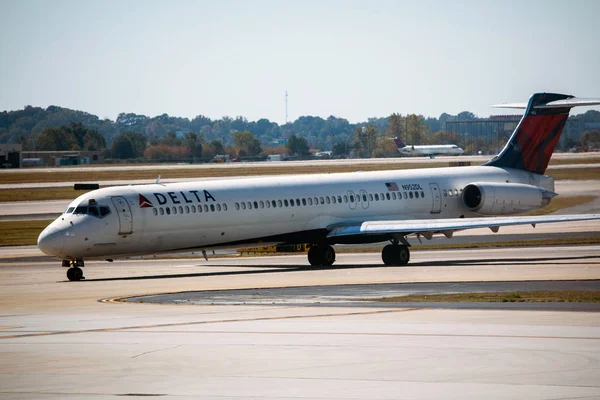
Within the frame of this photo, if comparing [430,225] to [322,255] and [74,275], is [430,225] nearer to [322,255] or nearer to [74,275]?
[322,255]

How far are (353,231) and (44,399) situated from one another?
28.1 m

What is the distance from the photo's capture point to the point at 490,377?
50.9 ft

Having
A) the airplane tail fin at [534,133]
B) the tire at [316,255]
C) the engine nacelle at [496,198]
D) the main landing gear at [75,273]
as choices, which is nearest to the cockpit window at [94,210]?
the main landing gear at [75,273]

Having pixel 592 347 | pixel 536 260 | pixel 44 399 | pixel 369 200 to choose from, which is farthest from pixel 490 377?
pixel 369 200

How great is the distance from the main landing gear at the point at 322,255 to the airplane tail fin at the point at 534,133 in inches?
442

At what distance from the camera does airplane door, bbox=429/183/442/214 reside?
46.2 metres

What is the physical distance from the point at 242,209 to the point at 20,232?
1103 inches

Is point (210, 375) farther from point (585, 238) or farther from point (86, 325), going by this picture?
point (585, 238)

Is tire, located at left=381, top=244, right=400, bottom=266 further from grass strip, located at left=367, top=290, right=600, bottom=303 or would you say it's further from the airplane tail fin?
grass strip, located at left=367, top=290, right=600, bottom=303

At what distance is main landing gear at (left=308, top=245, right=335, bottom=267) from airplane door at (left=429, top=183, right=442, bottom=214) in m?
5.69

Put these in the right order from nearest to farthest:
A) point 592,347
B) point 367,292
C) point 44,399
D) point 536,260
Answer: point 44,399 < point 592,347 < point 367,292 < point 536,260

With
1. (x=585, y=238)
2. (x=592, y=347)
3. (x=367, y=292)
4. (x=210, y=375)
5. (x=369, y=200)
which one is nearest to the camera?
(x=210, y=375)

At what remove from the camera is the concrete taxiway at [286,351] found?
15008mm

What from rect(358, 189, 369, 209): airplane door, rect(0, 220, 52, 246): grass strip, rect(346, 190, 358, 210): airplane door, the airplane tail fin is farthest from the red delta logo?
rect(0, 220, 52, 246): grass strip
